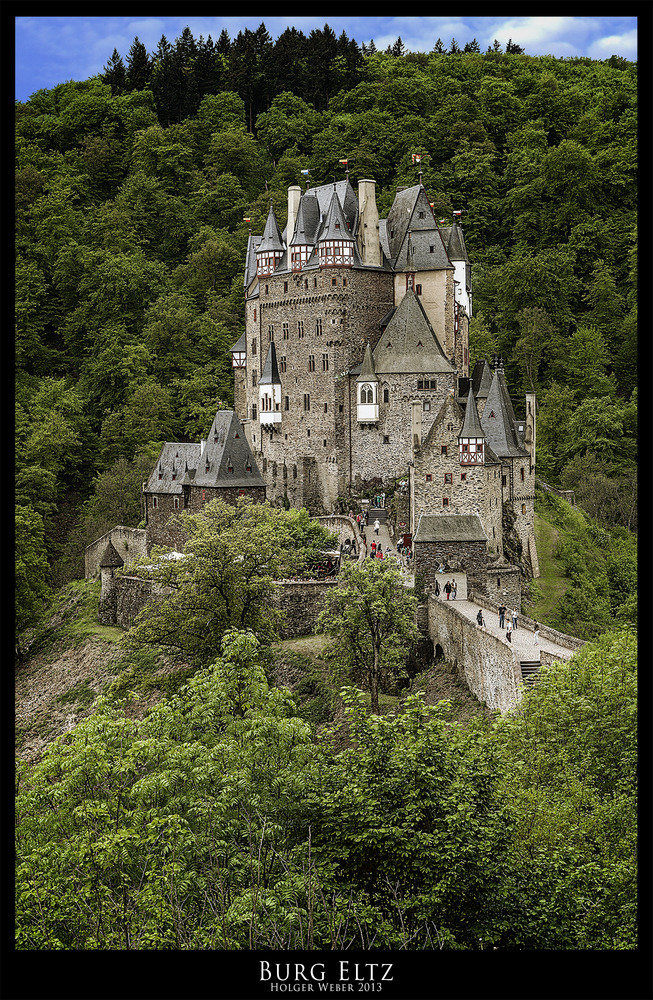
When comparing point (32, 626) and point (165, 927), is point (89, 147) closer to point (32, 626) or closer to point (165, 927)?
point (32, 626)

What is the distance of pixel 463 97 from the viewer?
71438 millimetres

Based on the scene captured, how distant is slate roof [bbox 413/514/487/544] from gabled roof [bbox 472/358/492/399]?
1003cm

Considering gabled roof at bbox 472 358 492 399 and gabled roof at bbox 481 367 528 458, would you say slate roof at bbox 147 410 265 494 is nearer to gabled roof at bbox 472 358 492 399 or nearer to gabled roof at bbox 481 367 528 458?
gabled roof at bbox 472 358 492 399

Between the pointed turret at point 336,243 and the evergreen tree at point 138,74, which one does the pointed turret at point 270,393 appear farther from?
the evergreen tree at point 138,74

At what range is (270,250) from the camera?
49.5 m

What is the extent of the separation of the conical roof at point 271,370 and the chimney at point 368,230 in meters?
6.07

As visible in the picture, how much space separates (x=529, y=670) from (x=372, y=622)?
6851 millimetres

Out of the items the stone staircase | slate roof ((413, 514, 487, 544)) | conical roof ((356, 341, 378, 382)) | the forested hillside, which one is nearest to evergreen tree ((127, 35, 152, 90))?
the forested hillside

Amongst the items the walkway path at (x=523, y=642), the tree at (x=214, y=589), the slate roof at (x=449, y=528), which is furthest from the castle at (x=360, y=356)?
the tree at (x=214, y=589)

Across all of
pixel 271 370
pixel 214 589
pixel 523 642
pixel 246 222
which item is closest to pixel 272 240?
pixel 271 370

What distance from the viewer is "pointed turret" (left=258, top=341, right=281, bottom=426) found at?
48406mm

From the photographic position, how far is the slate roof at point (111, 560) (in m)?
44.5

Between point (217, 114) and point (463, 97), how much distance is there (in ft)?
55.7
